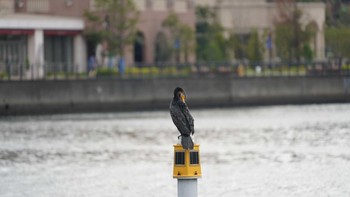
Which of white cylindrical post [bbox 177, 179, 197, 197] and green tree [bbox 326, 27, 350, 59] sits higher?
white cylindrical post [bbox 177, 179, 197, 197]

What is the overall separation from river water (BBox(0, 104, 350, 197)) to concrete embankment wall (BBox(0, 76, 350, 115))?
13.6ft

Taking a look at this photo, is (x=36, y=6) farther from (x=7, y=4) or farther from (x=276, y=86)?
(x=276, y=86)

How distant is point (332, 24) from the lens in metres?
115

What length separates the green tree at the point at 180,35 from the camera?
11294 centimetres

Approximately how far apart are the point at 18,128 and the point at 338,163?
25.3 m

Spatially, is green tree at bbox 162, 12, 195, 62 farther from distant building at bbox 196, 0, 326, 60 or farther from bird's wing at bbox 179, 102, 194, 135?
bird's wing at bbox 179, 102, 194, 135

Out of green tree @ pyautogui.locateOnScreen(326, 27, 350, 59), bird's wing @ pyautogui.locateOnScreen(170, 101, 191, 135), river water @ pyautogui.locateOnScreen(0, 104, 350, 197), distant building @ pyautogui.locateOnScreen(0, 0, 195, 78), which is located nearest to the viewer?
bird's wing @ pyautogui.locateOnScreen(170, 101, 191, 135)

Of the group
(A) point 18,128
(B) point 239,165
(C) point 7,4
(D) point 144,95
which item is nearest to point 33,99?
(D) point 144,95

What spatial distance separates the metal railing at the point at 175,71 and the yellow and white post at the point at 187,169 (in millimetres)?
58105

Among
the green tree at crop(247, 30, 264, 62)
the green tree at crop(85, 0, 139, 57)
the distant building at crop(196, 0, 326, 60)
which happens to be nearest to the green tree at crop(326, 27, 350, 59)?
the green tree at crop(247, 30, 264, 62)

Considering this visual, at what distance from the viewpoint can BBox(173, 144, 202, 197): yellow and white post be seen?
23000 millimetres

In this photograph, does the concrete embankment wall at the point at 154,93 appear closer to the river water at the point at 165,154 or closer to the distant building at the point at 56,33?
the river water at the point at 165,154

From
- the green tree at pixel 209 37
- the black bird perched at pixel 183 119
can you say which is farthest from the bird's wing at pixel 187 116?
the green tree at pixel 209 37

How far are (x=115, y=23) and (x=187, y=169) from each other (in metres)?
80.8
